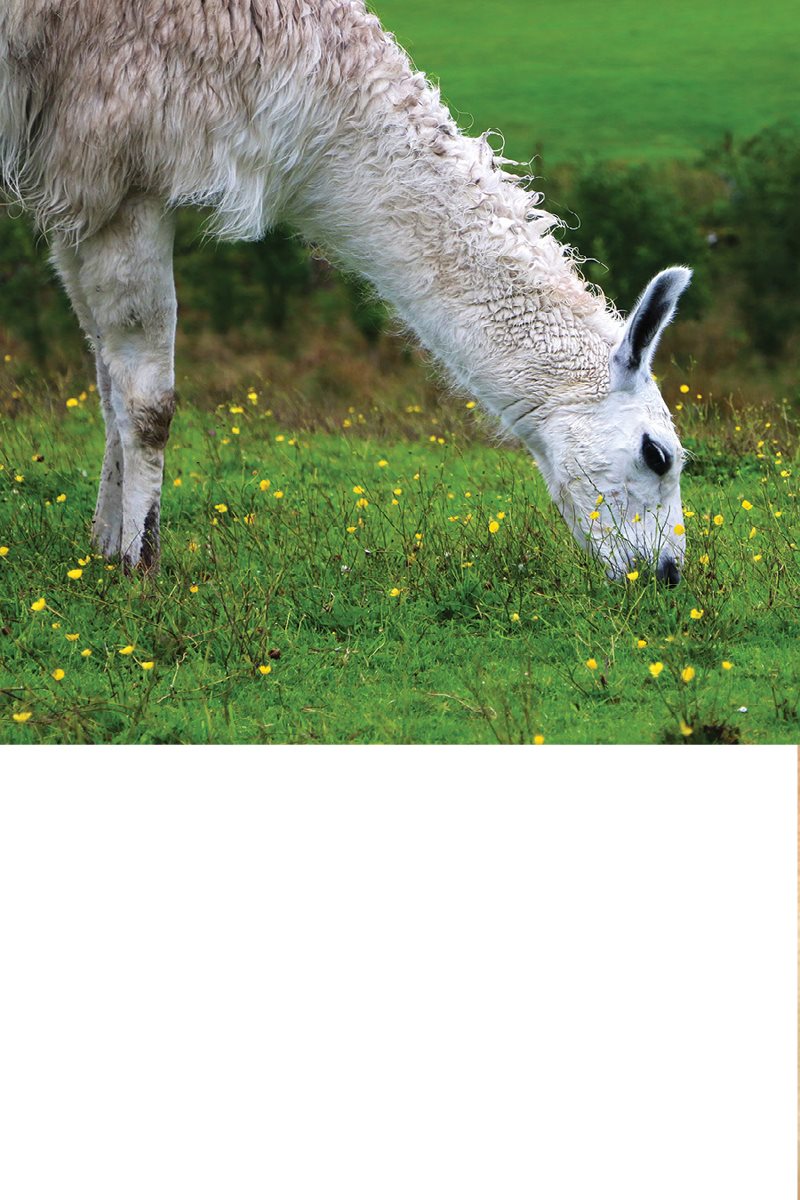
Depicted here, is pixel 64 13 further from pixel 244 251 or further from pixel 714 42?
pixel 714 42

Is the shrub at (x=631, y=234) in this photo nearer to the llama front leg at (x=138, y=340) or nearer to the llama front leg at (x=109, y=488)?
the llama front leg at (x=109, y=488)

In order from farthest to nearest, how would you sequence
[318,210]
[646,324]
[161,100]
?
1. [318,210]
2. [646,324]
3. [161,100]

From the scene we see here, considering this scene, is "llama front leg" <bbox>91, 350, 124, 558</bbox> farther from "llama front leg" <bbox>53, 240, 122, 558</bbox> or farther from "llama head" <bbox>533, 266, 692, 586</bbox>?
"llama head" <bbox>533, 266, 692, 586</bbox>

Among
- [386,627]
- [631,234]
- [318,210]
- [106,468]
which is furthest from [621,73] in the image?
[386,627]

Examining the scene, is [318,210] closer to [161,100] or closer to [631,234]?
[161,100]

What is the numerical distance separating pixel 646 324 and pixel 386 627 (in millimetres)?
1450

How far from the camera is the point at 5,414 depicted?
8734 millimetres

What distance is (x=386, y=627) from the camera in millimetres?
5035

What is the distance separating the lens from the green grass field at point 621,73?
11.5 m

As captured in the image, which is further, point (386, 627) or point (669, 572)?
point (669, 572)

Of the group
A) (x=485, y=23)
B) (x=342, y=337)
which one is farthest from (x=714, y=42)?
(x=342, y=337)

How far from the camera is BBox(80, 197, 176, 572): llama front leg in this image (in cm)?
514

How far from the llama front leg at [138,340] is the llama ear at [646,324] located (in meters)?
1.68

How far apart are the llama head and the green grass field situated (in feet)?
20.7
